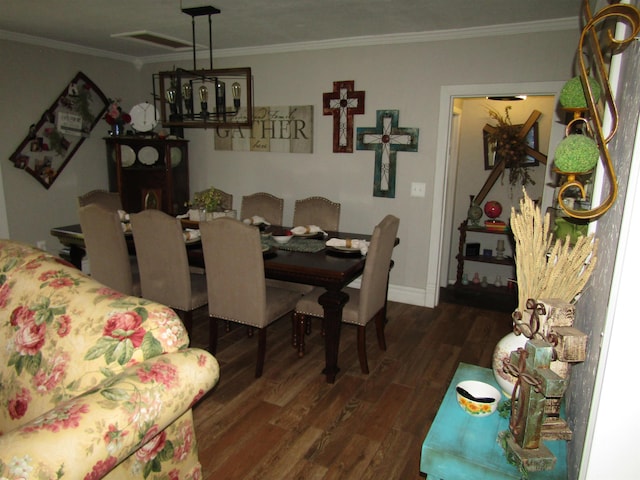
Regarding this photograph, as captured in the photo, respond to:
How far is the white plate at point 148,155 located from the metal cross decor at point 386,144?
2.29m

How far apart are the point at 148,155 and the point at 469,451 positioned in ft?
15.2

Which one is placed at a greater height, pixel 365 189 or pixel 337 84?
pixel 337 84

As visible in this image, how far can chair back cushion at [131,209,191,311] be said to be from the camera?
2781 millimetres

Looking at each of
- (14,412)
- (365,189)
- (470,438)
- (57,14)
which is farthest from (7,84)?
(470,438)

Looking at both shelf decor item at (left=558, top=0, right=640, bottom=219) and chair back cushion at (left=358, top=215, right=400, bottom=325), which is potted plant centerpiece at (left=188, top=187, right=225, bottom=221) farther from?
shelf decor item at (left=558, top=0, right=640, bottom=219)

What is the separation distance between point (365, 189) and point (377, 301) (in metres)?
1.60

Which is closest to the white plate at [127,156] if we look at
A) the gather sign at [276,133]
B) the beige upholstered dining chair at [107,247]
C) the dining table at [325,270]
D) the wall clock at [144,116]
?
the wall clock at [144,116]

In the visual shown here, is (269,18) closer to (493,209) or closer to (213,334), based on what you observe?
(213,334)

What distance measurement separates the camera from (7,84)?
164 inches

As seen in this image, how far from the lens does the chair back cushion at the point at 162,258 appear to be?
278cm

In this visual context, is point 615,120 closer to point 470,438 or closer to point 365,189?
point 470,438

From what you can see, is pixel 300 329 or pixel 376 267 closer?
pixel 376 267

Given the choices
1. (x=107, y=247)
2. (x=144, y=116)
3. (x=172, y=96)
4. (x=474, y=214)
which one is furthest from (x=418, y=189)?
(x=144, y=116)

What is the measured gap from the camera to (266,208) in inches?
163
